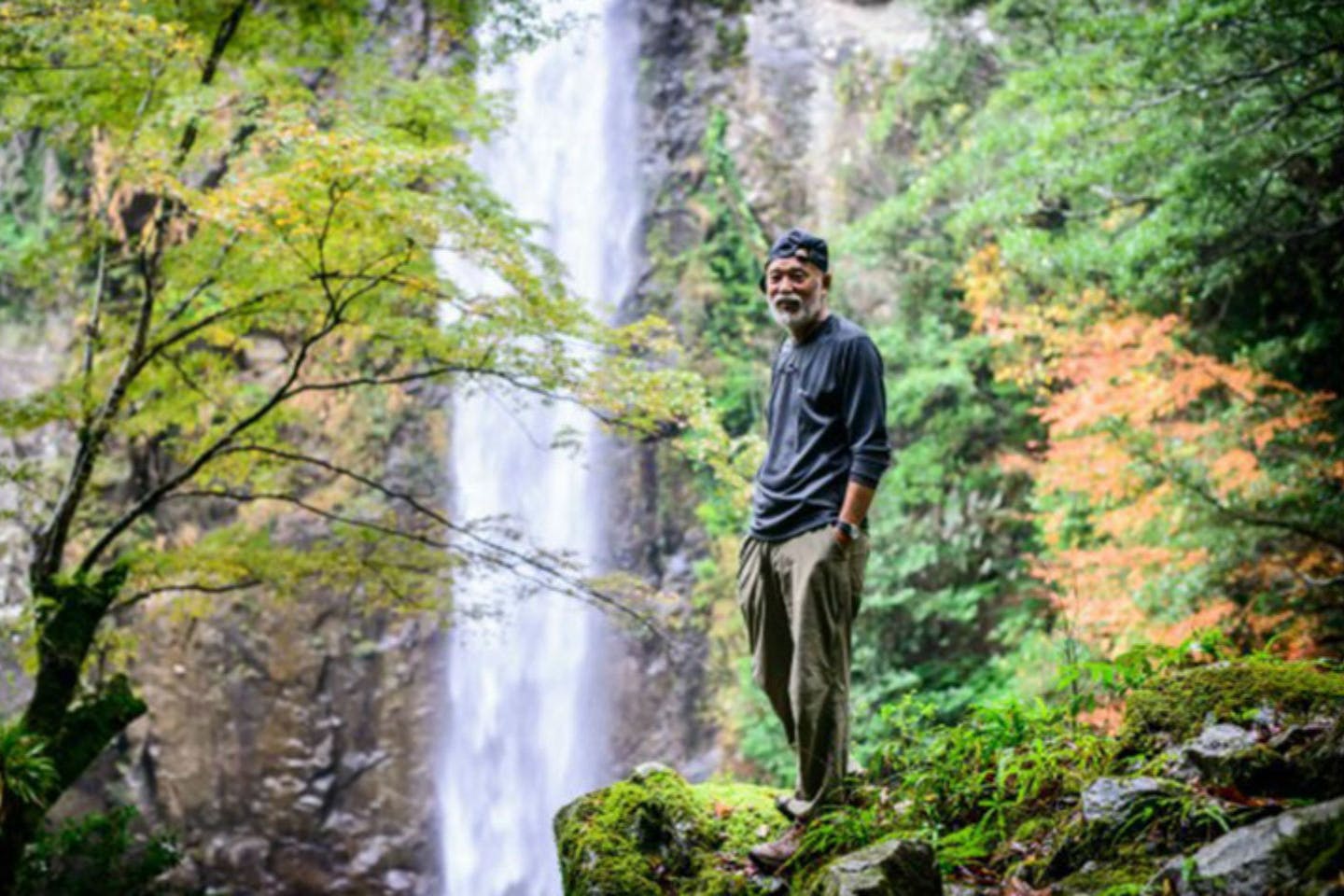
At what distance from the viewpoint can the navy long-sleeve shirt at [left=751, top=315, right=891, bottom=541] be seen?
127 inches

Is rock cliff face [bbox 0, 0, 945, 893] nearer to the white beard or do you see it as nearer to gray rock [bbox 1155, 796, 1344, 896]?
the white beard

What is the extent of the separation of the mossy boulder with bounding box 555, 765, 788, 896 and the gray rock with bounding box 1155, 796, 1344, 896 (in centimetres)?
139

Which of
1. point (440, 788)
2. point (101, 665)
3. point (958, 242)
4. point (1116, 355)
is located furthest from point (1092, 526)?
point (440, 788)

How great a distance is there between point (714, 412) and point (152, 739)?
37.6ft

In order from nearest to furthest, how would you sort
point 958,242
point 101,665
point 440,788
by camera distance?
1. point 101,665
2. point 958,242
3. point 440,788

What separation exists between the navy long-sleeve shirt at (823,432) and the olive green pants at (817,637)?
90 millimetres

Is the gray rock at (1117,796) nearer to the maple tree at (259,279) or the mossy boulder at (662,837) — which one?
the mossy boulder at (662,837)

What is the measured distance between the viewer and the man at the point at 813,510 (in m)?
3.23

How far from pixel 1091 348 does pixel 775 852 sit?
22.3ft

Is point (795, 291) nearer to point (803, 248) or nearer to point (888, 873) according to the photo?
point (803, 248)

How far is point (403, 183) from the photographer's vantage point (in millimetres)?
5500

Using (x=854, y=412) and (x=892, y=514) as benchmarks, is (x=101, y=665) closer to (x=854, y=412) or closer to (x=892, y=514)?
(x=854, y=412)

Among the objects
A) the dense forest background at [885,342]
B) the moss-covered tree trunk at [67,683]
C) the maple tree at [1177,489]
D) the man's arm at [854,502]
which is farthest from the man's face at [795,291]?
the moss-covered tree trunk at [67,683]

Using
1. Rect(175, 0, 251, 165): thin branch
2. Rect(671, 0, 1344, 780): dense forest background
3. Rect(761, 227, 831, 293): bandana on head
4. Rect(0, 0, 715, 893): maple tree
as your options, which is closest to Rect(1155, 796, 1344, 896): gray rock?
Rect(671, 0, 1344, 780): dense forest background
